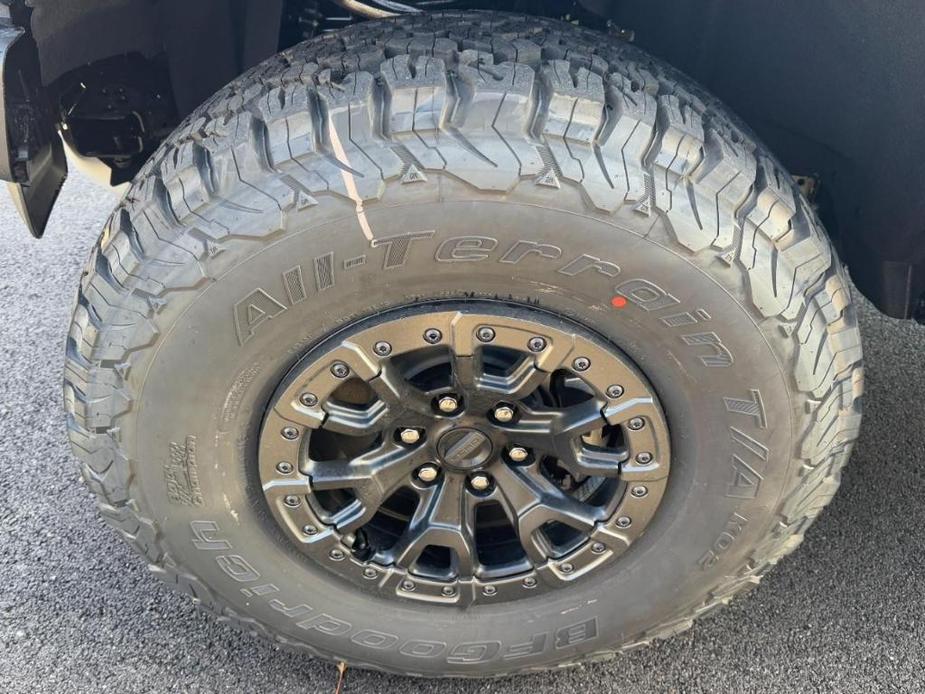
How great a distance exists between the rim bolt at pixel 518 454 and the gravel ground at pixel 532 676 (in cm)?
63

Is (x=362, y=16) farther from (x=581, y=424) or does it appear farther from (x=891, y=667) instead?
(x=891, y=667)

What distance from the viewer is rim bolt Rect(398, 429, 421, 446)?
56.8 inches

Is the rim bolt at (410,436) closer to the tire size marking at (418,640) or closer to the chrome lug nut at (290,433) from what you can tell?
the chrome lug nut at (290,433)

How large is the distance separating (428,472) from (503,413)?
0.65ft

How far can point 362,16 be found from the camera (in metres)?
1.88

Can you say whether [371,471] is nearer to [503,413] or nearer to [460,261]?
[503,413]

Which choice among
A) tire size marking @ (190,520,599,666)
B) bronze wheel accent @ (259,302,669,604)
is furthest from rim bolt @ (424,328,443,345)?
tire size marking @ (190,520,599,666)

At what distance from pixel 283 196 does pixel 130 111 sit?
1030 millimetres

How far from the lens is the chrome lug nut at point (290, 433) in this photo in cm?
141

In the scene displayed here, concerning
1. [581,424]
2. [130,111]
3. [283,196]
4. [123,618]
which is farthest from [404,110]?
[123,618]

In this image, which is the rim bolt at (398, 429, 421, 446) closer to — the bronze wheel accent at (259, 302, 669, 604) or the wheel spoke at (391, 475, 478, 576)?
the bronze wheel accent at (259, 302, 669, 604)

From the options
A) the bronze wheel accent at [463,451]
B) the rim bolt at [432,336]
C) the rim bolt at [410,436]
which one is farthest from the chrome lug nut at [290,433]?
the rim bolt at [432,336]

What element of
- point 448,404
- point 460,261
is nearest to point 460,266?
point 460,261

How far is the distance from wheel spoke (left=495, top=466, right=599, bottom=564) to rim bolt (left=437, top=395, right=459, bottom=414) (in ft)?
0.55
